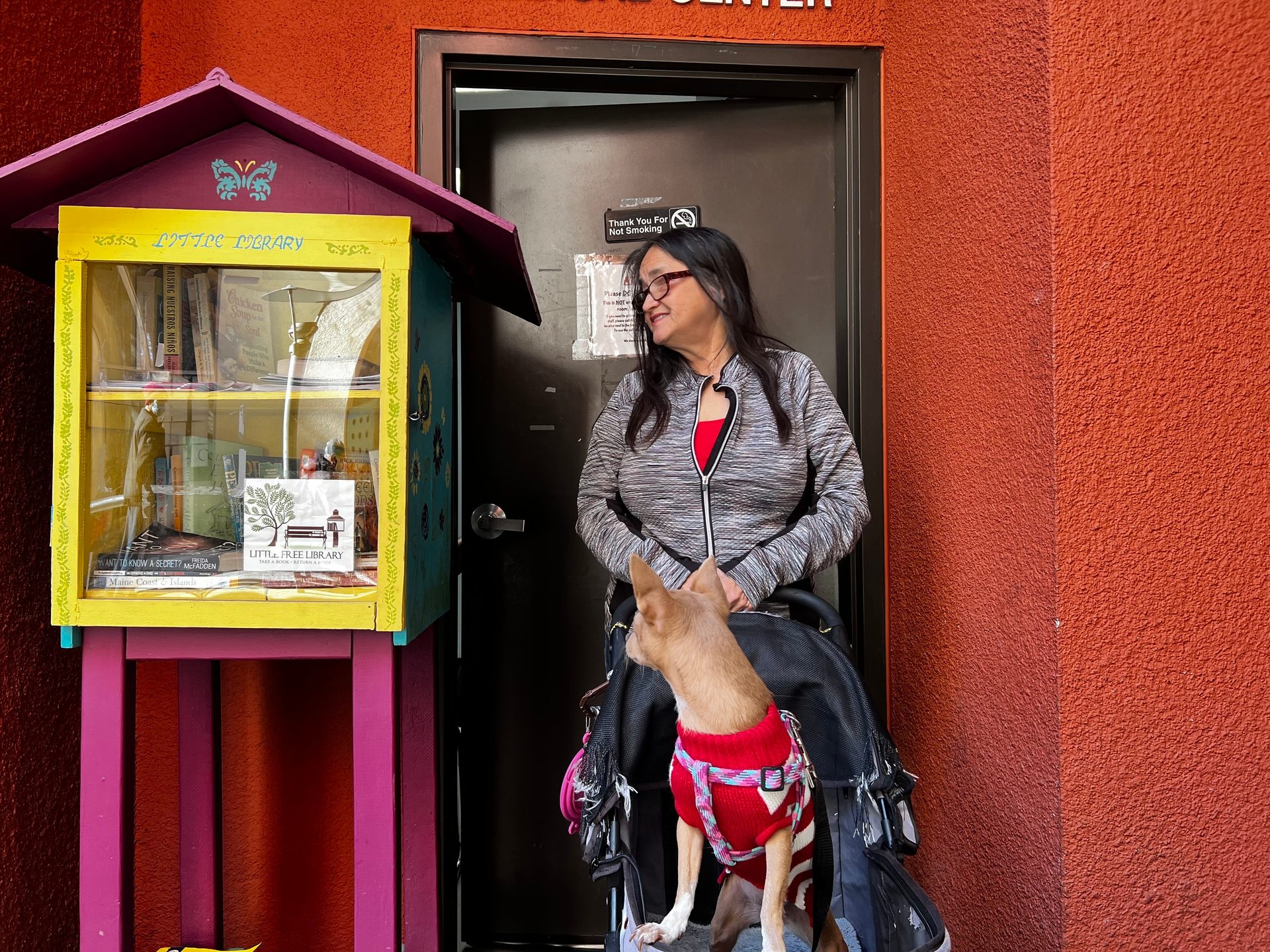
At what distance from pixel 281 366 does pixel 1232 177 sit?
1901 millimetres

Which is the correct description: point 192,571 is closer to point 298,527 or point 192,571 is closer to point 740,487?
point 298,527

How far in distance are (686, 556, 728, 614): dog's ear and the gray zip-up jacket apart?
26 centimetres

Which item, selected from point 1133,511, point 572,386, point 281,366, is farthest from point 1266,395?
point 281,366

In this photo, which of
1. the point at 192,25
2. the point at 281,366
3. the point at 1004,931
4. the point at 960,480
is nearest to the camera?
the point at 281,366

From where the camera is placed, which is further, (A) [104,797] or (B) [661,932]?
(A) [104,797]

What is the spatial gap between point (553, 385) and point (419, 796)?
4.04 ft

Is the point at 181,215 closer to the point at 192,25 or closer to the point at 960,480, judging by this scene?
the point at 192,25

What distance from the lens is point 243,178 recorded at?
1525 millimetres

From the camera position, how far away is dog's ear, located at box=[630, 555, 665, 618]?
48.6 inches

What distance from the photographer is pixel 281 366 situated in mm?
1586

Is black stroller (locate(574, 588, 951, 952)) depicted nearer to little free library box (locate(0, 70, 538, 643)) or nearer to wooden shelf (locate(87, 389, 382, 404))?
little free library box (locate(0, 70, 538, 643))

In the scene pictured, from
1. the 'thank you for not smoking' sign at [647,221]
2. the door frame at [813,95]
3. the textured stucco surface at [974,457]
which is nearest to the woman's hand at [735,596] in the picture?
the textured stucco surface at [974,457]

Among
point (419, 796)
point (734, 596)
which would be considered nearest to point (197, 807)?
point (419, 796)

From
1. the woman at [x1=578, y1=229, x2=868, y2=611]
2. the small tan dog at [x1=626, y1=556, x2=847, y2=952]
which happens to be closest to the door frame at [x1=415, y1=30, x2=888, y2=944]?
the woman at [x1=578, y1=229, x2=868, y2=611]
